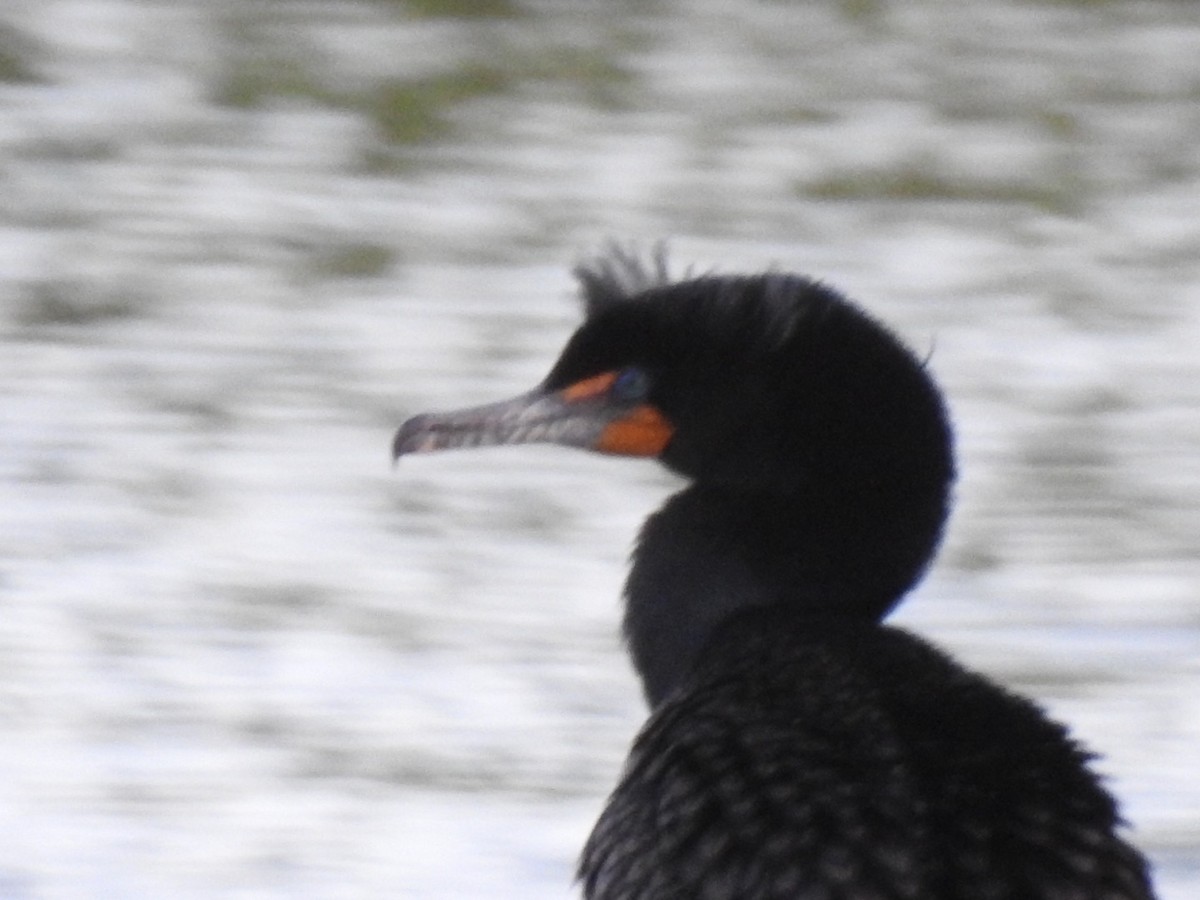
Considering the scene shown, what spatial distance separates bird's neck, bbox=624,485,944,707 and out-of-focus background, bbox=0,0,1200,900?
47.0 inches

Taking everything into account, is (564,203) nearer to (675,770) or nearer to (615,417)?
(615,417)

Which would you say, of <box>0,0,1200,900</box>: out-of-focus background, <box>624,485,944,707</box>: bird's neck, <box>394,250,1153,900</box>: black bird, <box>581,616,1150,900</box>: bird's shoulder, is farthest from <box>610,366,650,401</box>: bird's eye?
<box>0,0,1200,900</box>: out-of-focus background

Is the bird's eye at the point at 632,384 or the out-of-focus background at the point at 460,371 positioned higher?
the bird's eye at the point at 632,384

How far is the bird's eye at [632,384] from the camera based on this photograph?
519cm

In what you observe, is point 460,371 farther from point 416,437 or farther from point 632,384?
point 632,384

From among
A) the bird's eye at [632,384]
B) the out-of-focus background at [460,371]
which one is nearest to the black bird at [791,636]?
the bird's eye at [632,384]

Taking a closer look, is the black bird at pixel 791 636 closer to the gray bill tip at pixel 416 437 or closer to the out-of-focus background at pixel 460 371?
the gray bill tip at pixel 416 437

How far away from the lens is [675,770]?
177 inches

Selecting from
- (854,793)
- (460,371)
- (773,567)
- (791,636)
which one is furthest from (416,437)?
Answer: (460,371)

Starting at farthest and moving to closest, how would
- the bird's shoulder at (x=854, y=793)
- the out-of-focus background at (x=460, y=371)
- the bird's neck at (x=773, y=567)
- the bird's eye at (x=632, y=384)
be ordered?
the out-of-focus background at (x=460, y=371)
the bird's eye at (x=632, y=384)
the bird's neck at (x=773, y=567)
the bird's shoulder at (x=854, y=793)

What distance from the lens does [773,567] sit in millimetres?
5043

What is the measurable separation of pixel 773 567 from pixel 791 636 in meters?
0.22

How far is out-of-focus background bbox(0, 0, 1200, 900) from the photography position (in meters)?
6.53

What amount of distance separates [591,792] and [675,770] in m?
2.00
